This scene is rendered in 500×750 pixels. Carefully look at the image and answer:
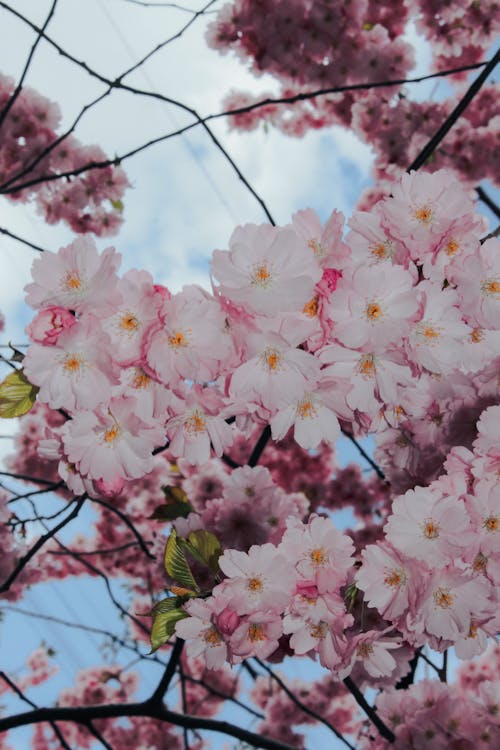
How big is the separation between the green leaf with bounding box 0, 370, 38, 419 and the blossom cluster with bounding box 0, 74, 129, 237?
3899 millimetres

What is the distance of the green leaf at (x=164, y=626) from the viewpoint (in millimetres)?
1463

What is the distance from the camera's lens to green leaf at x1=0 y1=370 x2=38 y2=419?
45.5 inches

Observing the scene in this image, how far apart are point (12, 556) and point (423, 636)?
3352 millimetres

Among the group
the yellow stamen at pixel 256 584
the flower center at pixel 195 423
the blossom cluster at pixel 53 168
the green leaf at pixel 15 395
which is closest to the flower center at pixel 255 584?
the yellow stamen at pixel 256 584

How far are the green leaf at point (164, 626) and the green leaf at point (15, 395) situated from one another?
58cm

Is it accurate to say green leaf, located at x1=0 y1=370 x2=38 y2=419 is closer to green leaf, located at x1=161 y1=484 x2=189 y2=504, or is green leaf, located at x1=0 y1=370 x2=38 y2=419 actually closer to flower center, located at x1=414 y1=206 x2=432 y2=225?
flower center, located at x1=414 y1=206 x2=432 y2=225

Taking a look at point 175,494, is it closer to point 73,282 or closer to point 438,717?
point 438,717

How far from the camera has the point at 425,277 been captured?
1.13 meters

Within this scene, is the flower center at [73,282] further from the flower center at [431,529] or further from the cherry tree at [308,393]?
the flower center at [431,529]

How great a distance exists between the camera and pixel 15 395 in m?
1.16

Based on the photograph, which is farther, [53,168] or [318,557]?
[53,168]

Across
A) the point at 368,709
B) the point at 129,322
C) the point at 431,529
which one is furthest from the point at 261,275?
the point at 368,709

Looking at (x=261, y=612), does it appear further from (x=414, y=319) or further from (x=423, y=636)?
(x=414, y=319)

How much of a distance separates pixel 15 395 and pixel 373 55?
210 inches
